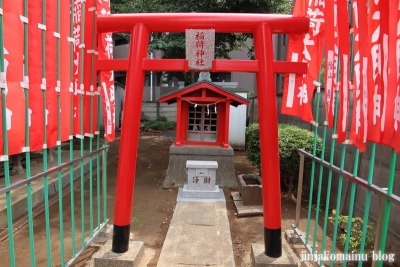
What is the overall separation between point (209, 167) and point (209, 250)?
2631 millimetres

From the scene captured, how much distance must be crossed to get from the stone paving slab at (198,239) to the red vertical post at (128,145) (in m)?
0.77

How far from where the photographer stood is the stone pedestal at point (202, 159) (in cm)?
780

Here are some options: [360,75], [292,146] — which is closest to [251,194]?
[292,146]

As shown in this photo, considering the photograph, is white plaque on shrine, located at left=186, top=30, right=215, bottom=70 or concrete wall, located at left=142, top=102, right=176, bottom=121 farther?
concrete wall, located at left=142, top=102, right=176, bottom=121

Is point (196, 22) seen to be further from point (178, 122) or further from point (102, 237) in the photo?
point (178, 122)

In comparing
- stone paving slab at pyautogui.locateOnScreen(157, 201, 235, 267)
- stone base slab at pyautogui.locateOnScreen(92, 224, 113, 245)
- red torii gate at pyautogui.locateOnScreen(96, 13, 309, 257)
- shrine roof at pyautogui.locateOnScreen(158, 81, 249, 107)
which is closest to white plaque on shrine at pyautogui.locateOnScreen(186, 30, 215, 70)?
red torii gate at pyautogui.locateOnScreen(96, 13, 309, 257)

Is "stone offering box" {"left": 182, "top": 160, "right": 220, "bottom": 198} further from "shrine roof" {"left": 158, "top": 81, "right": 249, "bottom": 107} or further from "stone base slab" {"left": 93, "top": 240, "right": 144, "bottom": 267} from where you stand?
"stone base slab" {"left": 93, "top": 240, "right": 144, "bottom": 267}

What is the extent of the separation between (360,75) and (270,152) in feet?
4.62

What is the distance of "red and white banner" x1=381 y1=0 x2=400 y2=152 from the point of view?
74.0 inches

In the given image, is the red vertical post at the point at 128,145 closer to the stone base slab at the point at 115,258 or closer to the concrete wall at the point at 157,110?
the stone base slab at the point at 115,258

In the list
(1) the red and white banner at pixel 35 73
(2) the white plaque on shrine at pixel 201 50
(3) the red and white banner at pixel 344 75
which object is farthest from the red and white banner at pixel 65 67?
(3) the red and white banner at pixel 344 75

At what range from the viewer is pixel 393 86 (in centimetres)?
192

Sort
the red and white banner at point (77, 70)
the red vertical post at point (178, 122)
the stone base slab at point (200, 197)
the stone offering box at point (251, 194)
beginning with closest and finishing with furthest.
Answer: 1. the red and white banner at point (77, 70)
2. the stone offering box at point (251, 194)
3. the stone base slab at point (200, 197)
4. the red vertical post at point (178, 122)

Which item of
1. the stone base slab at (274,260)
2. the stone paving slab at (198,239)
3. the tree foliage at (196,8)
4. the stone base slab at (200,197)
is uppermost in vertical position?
the tree foliage at (196,8)
